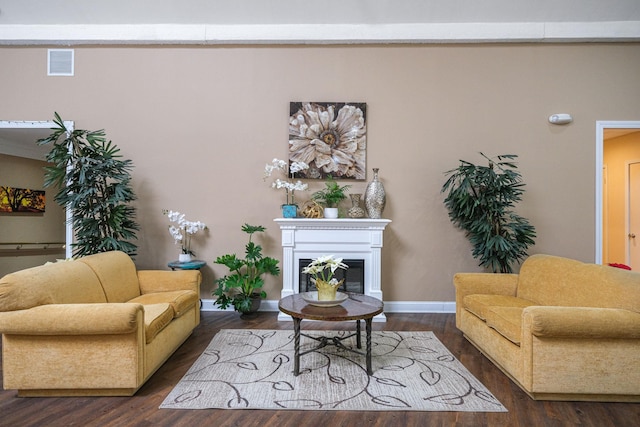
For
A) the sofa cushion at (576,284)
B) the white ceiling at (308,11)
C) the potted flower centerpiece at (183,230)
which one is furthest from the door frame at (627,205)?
the potted flower centerpiece at (183,230)

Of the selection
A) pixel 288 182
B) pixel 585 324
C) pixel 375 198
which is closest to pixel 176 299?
pixel 288 182

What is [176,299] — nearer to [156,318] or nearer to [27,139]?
[156,318]

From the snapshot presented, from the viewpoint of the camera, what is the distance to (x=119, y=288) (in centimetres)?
303

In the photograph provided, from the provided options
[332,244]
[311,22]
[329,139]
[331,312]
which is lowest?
[331,312]

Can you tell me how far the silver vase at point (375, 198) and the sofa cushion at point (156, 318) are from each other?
2.48 m

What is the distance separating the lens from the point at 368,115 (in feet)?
14.4

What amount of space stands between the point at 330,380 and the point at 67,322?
1.80 meters

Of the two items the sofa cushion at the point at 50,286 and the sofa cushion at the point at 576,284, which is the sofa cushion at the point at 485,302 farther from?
the sofa cushion at the point at 50,286

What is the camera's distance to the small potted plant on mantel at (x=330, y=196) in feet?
13.6

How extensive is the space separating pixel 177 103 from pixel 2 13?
2276 mm

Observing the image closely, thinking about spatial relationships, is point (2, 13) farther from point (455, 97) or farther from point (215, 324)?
point (455, 97)

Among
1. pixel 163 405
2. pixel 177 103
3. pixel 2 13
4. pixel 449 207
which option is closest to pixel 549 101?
pixel 449 207

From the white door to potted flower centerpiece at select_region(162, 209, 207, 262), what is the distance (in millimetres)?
6846

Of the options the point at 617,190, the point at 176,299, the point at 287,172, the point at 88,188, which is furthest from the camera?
the point at 617,190
